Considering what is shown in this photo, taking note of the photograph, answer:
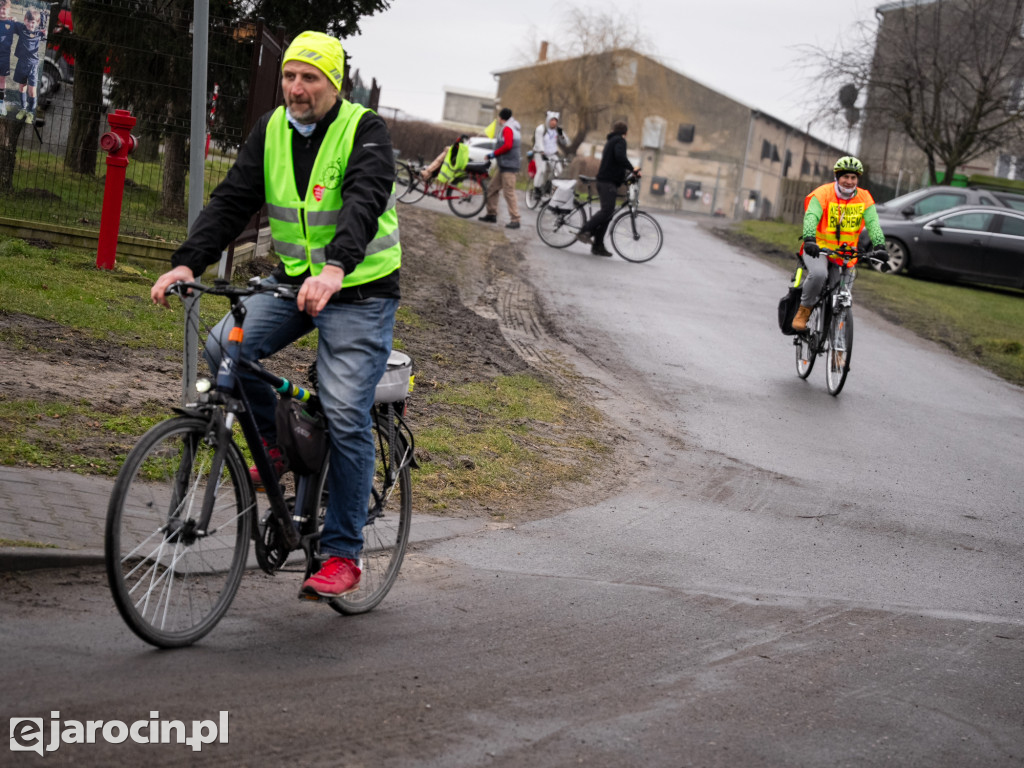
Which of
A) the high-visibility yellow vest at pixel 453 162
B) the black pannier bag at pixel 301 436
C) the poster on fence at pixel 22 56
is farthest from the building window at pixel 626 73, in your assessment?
the black pannier bag at pixel 301 436

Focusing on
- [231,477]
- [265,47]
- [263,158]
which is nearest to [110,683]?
[231,477]

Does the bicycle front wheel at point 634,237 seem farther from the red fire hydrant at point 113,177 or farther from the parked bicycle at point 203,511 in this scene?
the parked bicycle at point 203,511

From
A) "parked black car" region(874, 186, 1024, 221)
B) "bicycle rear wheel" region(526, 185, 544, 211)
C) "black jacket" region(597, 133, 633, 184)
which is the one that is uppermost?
"parked black car" region(874, 186, 1024, 221)

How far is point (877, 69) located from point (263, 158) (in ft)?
113

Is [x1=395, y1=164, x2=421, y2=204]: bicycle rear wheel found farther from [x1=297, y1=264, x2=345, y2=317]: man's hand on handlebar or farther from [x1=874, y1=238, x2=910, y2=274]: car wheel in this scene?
[x1=297, y1=264, x2=345, y2=317]: man's hand on handlebar

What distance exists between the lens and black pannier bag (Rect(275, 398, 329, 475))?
14.5 ft

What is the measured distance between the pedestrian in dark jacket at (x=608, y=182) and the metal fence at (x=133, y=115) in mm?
8432

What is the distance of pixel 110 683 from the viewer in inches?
148

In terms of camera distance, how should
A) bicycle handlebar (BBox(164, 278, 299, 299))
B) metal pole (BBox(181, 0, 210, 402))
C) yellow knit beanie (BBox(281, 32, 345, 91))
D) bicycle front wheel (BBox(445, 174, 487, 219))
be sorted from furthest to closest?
bicycle front wheel (BBox(445, 174, 487, 219)) < metal pole (BBox(181, 0, 210, 402)) < yellow knit beanie (BBox(281, 32, 345, 91)) < bicycle handlebar (BBox(164, 278, 299, 299))

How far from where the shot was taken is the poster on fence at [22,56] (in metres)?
12.4

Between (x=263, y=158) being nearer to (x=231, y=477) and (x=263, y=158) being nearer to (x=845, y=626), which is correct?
(x=231, y=477)

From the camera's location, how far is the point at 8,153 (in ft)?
41.0

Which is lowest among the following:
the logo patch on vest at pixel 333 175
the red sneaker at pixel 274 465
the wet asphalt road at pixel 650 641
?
the wet asphalt road at pixel 650 641

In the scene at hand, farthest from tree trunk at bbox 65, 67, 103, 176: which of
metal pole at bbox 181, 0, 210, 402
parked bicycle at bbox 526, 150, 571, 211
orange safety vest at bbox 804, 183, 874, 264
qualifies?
parked bicycle at bbox 526, 150, 571, 211
